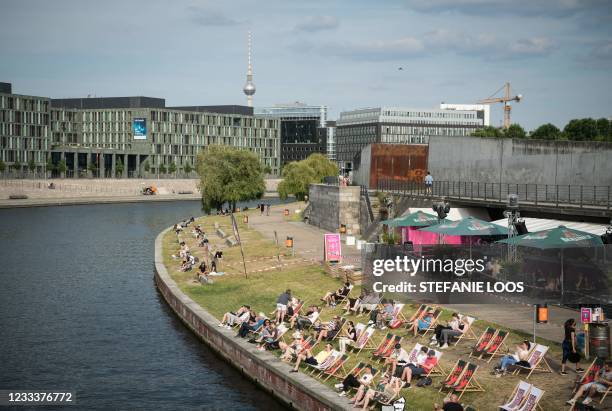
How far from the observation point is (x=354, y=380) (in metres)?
19.5

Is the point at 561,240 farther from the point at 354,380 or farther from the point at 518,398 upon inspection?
the point at 354,380

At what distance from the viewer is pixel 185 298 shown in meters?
33.4

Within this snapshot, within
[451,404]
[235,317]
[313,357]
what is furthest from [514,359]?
Result: [235,317]

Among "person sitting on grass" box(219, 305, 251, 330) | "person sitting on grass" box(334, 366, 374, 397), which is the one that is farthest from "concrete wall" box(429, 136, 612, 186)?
"person sitting on grass" box(334, 366, 374, 397)

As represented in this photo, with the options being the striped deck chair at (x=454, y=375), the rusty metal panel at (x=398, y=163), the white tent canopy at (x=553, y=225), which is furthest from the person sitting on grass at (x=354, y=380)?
the rusty metal panel at (x=398, y=163)

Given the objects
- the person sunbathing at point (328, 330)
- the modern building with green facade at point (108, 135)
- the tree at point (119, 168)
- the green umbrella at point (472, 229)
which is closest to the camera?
the person sunbathing at point (328, 330)

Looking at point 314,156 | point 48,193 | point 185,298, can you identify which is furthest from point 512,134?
point 185,298

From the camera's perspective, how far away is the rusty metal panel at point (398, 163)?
53.6 m

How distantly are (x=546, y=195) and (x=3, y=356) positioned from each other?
2509 centimetres

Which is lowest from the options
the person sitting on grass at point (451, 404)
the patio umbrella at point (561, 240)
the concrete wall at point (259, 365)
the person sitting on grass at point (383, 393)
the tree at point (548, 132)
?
the concrete wall at point (259, 365)

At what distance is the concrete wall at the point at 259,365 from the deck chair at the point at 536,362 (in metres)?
4.39

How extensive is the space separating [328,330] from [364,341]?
1.62 metres

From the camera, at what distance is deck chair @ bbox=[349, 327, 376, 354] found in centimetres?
2295

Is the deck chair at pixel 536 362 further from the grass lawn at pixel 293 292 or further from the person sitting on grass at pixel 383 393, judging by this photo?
the person sitting on grass at pixel 383 393
